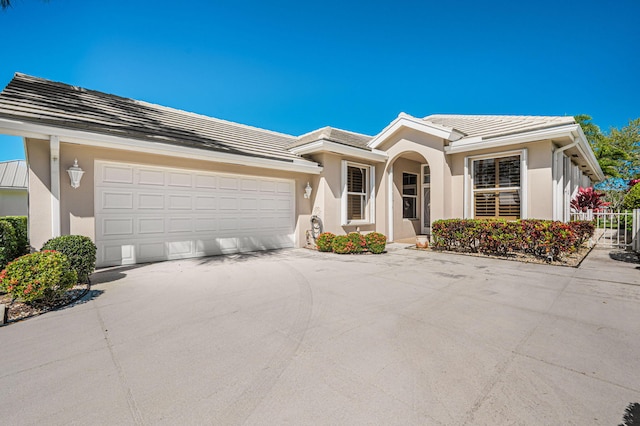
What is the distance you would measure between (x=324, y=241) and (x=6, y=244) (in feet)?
25.8

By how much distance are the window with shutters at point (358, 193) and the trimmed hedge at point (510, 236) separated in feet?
10.7

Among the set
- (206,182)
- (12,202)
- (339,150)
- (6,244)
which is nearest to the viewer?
(6,244)

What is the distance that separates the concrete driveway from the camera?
7.14 ft

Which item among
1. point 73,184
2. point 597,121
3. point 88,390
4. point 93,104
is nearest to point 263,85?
point 93,104

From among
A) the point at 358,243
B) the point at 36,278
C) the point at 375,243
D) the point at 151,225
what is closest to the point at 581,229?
the point at 375,243

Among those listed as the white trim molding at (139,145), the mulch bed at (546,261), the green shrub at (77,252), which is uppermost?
the white trim molding at (139,145)

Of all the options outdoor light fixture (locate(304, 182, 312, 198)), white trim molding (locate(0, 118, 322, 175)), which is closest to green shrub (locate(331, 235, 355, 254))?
outdoor light fixture (locate(304, 182, 312, 198))

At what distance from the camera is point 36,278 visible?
4320 mm

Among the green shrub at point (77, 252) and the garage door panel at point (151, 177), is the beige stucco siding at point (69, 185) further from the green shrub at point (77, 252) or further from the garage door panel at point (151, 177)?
the green shrub at point (77, 252)

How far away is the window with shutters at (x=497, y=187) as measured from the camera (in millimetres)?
10180

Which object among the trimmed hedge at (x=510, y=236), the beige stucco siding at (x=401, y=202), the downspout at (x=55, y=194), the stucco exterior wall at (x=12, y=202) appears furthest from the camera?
the stucco exterior wall at (x=12, y=202)

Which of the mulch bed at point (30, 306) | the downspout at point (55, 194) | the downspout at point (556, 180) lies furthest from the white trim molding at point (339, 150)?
the mulch bed at point (30, 306)

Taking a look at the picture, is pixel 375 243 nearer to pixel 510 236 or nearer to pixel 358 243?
pixel 358 243

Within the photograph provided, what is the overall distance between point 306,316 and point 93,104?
360 inches
